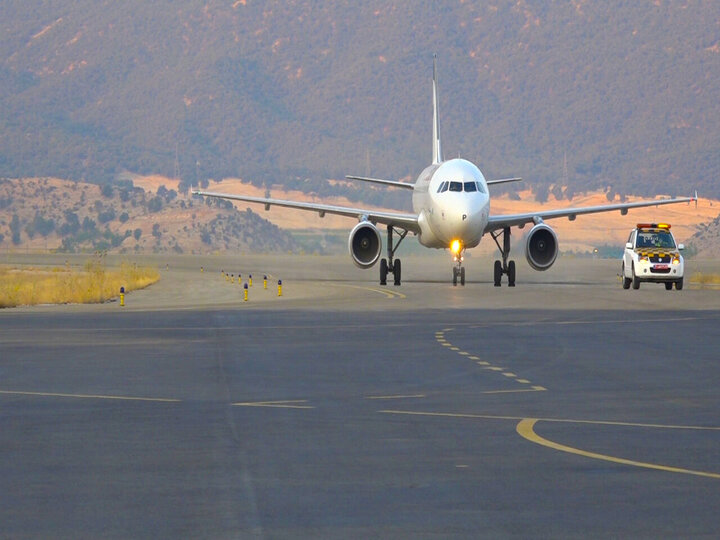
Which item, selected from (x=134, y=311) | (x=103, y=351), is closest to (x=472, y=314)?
(x=134, y=311)

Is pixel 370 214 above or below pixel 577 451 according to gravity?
above

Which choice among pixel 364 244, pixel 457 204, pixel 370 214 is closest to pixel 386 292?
pixel 457 204

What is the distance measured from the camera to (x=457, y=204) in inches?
2111

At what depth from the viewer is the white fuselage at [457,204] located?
5366 cm

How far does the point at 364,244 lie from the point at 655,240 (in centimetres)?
988

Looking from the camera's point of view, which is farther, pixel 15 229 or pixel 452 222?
pixel 15 229

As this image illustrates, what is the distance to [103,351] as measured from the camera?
2808cm

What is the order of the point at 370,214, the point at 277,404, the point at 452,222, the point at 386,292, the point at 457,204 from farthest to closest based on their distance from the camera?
the point at 370,214, the point at 452,222, the point at 457,204, the point at 386,292, the point at 277,404

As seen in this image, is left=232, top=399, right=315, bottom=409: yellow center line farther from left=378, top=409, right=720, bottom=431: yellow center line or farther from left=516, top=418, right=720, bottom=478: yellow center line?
left=516, top=418, right=720, bottom=478: yellow center line

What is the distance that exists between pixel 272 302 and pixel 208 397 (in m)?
28.1

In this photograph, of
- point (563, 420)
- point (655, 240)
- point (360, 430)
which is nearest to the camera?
point (360, 430)

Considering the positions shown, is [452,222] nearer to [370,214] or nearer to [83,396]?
[370,214]

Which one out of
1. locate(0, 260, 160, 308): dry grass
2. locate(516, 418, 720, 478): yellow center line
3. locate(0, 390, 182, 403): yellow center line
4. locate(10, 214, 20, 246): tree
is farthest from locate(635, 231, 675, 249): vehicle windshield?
locate(10, 214, 20, 246): tree

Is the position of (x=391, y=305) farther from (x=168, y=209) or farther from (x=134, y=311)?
(x=168, y=209)
